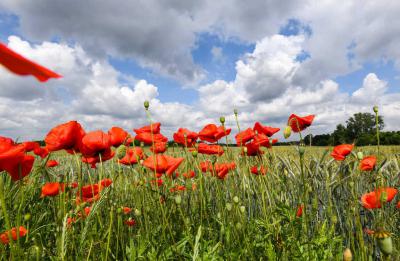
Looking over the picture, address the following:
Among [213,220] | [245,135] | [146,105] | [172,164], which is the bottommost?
[213,220]

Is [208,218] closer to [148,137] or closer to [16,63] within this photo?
[148,137]

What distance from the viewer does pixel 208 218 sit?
2.45 m

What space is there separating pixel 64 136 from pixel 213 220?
1399 mm

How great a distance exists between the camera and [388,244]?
100 centimetres

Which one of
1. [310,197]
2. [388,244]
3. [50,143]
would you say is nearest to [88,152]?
[50,143]

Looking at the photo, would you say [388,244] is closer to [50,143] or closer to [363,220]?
[50,143]

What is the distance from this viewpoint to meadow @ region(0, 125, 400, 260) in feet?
5.72

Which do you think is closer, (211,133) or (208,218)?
(208,218)

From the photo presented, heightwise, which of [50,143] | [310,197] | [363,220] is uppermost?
[50,143]

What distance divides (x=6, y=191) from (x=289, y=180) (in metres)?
2.53

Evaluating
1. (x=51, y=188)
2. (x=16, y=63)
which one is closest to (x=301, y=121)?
(x=51, y=188)

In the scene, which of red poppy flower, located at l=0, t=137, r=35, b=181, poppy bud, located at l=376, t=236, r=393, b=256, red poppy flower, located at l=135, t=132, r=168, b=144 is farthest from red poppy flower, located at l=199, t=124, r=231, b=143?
poppy bud, located at l=376, t=236, r=393, b=256

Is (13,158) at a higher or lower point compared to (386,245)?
higher

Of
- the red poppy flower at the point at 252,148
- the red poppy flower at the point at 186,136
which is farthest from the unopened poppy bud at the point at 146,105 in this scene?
the red poppy flower at the point at 252,148
